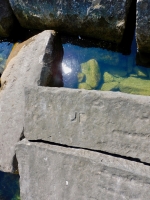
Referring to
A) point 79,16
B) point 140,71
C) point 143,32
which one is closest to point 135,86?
point 140,71

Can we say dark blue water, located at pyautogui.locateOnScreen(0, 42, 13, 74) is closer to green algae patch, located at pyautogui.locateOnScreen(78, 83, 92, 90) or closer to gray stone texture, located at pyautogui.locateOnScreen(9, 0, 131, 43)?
gray stone texture, located at pyautogui.locateOnScreen(9, 0, 131, 43)

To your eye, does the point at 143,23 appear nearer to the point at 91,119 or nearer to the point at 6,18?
the point at 91,119

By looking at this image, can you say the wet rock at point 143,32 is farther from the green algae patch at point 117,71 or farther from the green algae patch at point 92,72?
the green algae patch at point 92,72

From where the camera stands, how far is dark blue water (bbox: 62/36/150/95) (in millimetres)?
2324

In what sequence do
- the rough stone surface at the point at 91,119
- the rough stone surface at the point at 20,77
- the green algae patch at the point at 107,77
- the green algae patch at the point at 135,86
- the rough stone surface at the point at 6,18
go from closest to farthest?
the rough stone surface at the point at 91,119 → the rough stone surface at the point at 20,77 → the green algae patch at the point at 135,86 → the green algae patch at the point at 107,77 → the rough stone surface at the point at 6,18

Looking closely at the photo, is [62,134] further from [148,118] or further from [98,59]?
[98,59]

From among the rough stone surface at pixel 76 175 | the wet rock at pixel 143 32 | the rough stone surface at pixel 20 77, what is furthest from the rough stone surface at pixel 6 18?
the rough stone surface at pixel 76 175

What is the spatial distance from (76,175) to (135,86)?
0.93m

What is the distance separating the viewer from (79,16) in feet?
8.14

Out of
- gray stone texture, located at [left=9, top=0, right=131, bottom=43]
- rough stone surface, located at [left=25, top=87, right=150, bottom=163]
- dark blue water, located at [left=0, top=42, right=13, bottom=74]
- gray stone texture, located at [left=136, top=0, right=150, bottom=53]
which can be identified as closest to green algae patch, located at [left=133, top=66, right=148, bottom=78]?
gray stone texture, located at [left=136, top=0, right=150, bottom=53]

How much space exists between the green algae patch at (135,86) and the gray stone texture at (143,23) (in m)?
0.29

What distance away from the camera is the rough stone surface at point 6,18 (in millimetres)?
2773

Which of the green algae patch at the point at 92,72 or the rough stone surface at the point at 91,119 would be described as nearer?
the rough stone surface at the point at 91,119

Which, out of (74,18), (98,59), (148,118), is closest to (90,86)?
(98,59)
